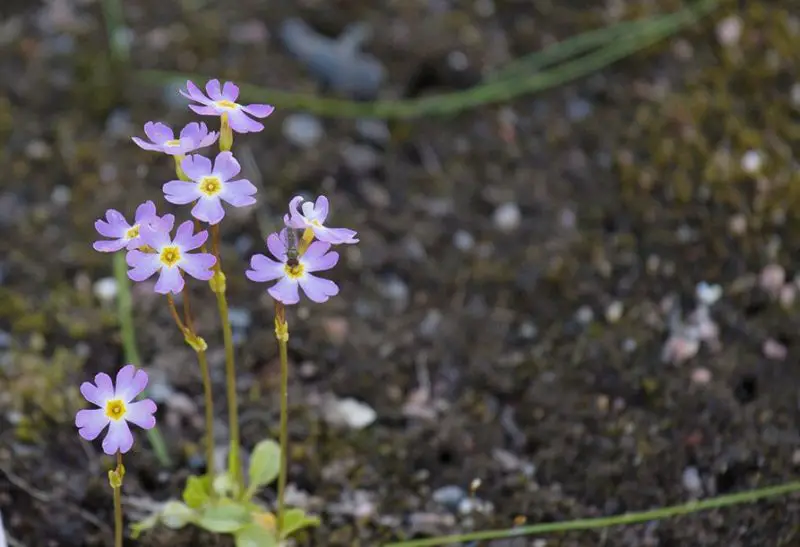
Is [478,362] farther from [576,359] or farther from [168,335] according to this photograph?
[168,335]

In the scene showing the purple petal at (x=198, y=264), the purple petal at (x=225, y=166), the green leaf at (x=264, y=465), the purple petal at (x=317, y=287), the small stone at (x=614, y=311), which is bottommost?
the green leaf at (x=264, y=465)

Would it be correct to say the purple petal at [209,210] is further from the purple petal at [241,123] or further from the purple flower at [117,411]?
the purple flower at [117,411]

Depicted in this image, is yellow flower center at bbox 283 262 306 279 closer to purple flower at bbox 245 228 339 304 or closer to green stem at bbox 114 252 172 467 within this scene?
purple flower at bbox 245 228 339 304

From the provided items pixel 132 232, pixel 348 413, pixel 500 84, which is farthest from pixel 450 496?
pixel 500 84

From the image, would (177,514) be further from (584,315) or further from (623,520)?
(584,315)

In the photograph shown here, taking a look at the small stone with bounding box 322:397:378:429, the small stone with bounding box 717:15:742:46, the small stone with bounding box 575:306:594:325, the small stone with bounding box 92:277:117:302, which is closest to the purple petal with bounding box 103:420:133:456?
the small stone with bounding box 322:397:378:429


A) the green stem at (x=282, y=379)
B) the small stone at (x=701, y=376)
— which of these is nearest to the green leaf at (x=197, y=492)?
the green stem at (x=282, y=379)

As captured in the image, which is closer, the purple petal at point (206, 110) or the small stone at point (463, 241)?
the purple petal at point (206, 110)
